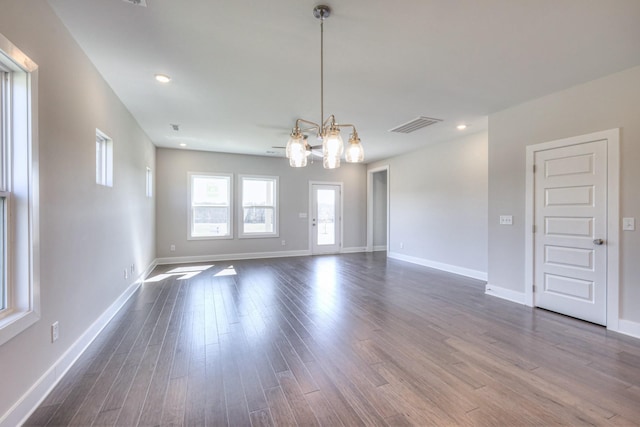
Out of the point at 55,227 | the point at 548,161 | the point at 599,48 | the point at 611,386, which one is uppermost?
the point at 599,48

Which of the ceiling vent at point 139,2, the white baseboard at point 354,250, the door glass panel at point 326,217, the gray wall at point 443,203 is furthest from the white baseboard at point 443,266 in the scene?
the ceiling vent at point 139,2

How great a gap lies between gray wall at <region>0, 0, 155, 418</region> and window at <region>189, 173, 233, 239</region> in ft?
10.5

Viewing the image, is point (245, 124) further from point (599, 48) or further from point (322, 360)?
point (599, 48)

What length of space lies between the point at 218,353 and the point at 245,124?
351cm

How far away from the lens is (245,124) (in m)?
4.68

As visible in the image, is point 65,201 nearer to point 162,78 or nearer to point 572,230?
point 162,78

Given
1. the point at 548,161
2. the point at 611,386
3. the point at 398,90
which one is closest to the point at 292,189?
the point at 398,90

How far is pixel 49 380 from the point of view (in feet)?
6.42

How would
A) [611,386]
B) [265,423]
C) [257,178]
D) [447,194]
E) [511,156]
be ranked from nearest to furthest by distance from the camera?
1. [265,423]
2. [611,386]
3. [511,156]
4. [447,194]
5. [257,178]

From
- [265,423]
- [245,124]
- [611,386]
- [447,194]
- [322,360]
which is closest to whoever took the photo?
[265,423]

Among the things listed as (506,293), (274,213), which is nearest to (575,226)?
(506,293)

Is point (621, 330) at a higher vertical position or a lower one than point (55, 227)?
lower

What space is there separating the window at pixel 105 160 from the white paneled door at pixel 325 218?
510cm

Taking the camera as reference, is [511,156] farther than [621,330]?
Yes
